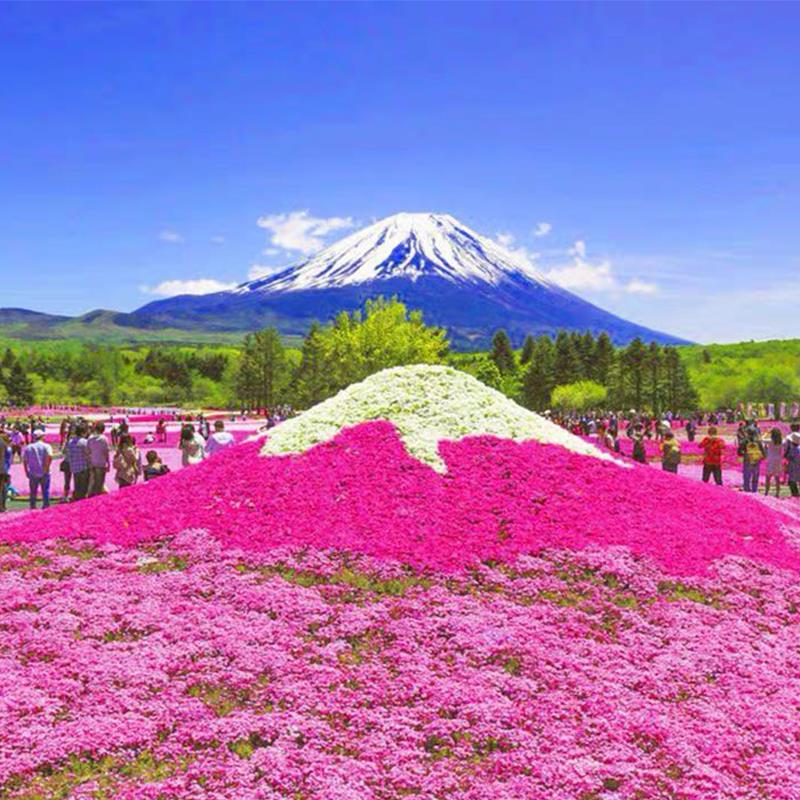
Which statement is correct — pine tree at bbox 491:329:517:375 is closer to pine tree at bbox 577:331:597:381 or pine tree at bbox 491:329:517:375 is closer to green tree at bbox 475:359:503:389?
pine tree at bbox 577:331:597:381

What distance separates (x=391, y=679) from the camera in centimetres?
961

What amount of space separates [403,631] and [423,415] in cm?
1009

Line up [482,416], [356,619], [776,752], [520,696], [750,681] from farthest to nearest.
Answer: [482,416], [356,619], [750,681], [520,696], [776,752]

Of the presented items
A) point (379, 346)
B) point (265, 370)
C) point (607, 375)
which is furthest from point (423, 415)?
point (607, 375)

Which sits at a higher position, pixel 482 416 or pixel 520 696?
pixel 482 416

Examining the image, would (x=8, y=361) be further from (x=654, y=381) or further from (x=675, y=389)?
(x=675, y=389)

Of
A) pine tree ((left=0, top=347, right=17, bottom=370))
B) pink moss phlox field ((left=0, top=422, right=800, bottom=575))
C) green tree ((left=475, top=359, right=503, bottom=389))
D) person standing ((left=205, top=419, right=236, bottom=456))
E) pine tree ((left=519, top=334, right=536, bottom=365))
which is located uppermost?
pine tree ((left=519, top=334, right=536, bottom=365))

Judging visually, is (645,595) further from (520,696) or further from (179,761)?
(179,761)

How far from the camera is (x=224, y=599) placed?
12.3m

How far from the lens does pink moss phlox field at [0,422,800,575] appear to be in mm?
14609

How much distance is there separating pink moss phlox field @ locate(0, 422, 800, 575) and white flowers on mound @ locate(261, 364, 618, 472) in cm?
58

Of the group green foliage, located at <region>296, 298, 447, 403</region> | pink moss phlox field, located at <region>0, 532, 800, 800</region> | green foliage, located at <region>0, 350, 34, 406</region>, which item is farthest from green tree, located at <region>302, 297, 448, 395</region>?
green foliage, located at <region>0, 350, 34, 406</region>

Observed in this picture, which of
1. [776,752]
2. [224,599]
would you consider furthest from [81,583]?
[776,752]

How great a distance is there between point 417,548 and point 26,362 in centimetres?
17985
